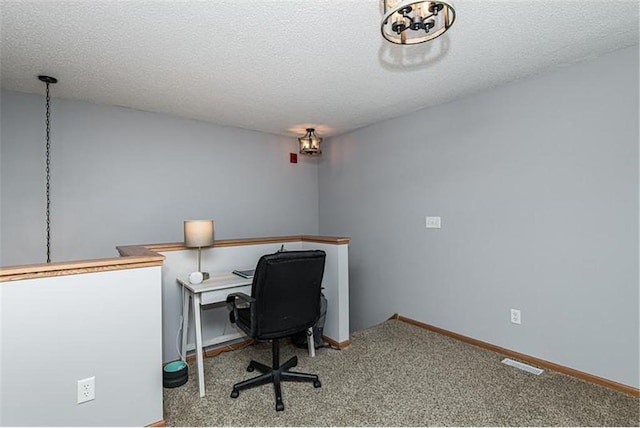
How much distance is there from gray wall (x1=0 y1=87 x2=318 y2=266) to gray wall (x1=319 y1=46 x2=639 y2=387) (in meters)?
1.54

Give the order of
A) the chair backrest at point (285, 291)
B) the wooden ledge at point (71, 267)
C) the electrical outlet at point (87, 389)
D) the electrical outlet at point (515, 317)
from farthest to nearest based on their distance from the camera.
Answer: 1. the electrical outlet at point (515, 317)
2. the chair backrest at point (285, 291)
3. the electrical outlet at point (87, 389)
4. the wooden ledge at point (71, 267)

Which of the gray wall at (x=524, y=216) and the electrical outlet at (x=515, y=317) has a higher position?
the gray wall at (x=524, y=216)

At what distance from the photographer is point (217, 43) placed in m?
2.08

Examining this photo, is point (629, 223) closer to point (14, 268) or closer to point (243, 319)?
point (243, 319)

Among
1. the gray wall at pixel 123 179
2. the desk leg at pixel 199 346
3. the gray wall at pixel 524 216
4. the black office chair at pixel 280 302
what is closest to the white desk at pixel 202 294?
the desk leg at pixel 199 346

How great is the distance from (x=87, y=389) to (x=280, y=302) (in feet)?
3.63

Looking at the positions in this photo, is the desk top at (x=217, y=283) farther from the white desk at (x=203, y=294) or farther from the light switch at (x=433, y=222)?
the light switch at (x=433, y=222)

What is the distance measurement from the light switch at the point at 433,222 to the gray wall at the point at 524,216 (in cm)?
8

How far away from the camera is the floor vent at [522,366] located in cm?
252

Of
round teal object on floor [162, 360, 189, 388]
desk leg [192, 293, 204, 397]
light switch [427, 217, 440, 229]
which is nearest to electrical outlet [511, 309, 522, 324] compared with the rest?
light switch [427, 217, 440, 229]

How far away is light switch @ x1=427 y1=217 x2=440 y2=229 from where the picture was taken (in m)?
3.34

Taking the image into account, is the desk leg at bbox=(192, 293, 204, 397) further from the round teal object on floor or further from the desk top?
the round teal object on floor

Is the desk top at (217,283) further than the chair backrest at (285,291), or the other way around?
the desk top at (217,283)

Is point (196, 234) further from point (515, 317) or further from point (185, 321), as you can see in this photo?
point (515, 317)
